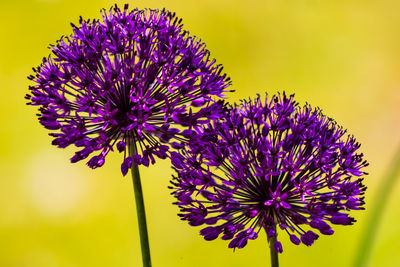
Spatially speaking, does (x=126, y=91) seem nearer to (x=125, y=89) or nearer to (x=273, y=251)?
(x=125, y=89)

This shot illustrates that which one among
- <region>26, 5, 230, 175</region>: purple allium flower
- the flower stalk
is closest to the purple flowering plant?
<region>26, 5, 230, 175</region>: purple allium flower

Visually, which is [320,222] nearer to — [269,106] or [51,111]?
[269,106]

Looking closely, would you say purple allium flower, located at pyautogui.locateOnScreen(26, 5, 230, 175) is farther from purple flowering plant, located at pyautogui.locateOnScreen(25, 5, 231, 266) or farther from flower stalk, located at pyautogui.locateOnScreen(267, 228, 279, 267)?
flower stalk, located at pyautogui.locateOnScreen(267, 228, 279, 267)

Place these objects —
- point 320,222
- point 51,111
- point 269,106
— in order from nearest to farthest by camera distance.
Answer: point 320,222, point 51,111, point 269,106

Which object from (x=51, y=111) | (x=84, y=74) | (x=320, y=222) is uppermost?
(x=84, y=74)

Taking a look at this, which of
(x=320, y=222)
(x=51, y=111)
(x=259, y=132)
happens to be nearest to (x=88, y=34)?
(x=51, y=111)
